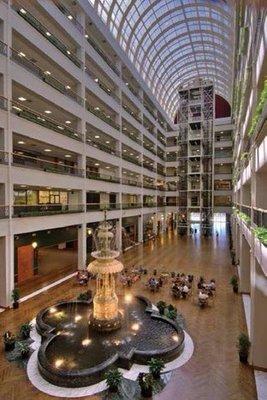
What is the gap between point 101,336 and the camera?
11.6 metres

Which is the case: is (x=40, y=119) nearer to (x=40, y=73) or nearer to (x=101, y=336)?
(x=40, y=73)

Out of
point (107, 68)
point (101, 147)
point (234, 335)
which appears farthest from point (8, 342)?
point (107, 68)

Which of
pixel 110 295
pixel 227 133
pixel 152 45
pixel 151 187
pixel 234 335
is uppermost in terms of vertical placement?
pixel 152 45

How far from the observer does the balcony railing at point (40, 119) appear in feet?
53.4

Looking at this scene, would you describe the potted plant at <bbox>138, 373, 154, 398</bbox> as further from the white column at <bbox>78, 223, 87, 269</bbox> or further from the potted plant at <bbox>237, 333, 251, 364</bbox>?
the white column at <bbox>78, 223, 87, 269</bbox>

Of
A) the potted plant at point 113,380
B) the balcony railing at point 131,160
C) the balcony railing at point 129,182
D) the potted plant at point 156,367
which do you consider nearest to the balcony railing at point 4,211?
the potted plant at point 113,380

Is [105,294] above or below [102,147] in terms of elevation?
below

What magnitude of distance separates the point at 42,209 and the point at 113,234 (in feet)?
17.0

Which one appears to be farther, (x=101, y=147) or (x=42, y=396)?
(x=101, y=147)

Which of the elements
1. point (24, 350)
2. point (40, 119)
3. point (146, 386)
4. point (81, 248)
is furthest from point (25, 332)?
point (40, 119)

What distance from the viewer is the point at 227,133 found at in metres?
48.2

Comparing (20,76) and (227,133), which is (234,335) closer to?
(20,76)

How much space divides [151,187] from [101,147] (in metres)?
17.5

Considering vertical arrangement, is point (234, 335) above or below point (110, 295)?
below
